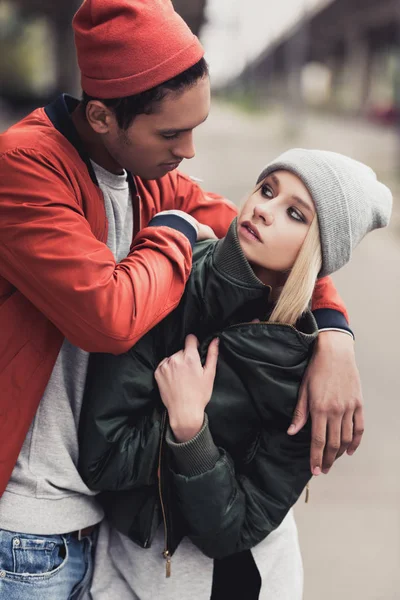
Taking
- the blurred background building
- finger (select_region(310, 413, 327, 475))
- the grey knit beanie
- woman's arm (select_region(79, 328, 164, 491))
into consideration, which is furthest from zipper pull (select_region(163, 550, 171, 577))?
the blurred background building

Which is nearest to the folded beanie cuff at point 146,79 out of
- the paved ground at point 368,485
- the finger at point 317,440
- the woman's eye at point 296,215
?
the woman's eye at point 296,215

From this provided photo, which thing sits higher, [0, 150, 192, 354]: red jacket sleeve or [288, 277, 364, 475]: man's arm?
[0, 150, 192, 354]: red jacket sleeve

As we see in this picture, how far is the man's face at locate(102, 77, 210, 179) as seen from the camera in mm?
1354

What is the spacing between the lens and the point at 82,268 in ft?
3.90

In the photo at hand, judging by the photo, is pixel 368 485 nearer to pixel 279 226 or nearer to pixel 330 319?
pixel 330 319

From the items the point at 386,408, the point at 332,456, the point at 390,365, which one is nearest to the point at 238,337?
the point at 332,456

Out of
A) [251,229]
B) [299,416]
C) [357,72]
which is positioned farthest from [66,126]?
[357,72]

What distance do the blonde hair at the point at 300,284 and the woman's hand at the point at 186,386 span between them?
154 millimetres

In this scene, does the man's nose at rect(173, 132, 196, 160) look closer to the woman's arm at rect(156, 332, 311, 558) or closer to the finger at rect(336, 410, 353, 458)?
the woman's arm at rect(156, 332, 311, 558)

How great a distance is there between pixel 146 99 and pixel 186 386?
22.6 inches

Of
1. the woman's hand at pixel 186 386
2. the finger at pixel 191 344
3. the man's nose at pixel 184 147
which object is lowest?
the woman's hand at pixel 186 386

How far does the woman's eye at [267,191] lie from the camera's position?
1.50m

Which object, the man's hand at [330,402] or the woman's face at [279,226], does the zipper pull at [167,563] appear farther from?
the woman's face at [279,226]

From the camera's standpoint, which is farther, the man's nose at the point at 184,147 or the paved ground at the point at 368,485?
the paved ground at the point at 368,485
